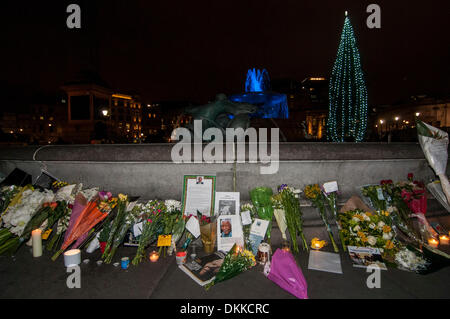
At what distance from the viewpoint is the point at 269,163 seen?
3.96 m

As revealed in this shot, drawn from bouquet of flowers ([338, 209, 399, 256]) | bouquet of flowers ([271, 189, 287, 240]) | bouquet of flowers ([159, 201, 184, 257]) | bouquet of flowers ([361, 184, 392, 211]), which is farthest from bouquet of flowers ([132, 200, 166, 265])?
bouquet of flowers ([361, 184, 392, 211])

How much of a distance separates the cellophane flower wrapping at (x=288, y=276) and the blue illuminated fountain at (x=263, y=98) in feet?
20.3

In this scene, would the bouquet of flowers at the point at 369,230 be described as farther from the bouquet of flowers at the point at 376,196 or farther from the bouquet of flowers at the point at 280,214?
the bouquet of flowers at the point at 280,214

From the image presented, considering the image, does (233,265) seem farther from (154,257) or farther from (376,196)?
(376,196)

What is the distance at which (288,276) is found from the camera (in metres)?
2.63

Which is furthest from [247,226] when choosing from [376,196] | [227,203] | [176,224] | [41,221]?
[41,221]

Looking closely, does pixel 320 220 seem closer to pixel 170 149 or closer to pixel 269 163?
pixel 269 163

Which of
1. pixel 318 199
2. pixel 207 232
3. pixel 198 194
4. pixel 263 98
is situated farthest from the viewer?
pixel 263 98

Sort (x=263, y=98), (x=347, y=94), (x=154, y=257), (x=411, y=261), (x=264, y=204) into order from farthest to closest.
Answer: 1. (x=347, y=94)
2. (x=263, y=98)
3. (x=264, y=204)
4. (x=154, y=257)
5. (x=411, y=261)

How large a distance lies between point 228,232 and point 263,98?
8520 mm

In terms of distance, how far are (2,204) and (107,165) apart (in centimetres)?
141

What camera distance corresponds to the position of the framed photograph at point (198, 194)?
381 cm

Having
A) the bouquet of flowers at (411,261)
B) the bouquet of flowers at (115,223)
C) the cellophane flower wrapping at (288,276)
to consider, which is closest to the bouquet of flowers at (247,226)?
the cellophane flower wrapping at (288,276)
